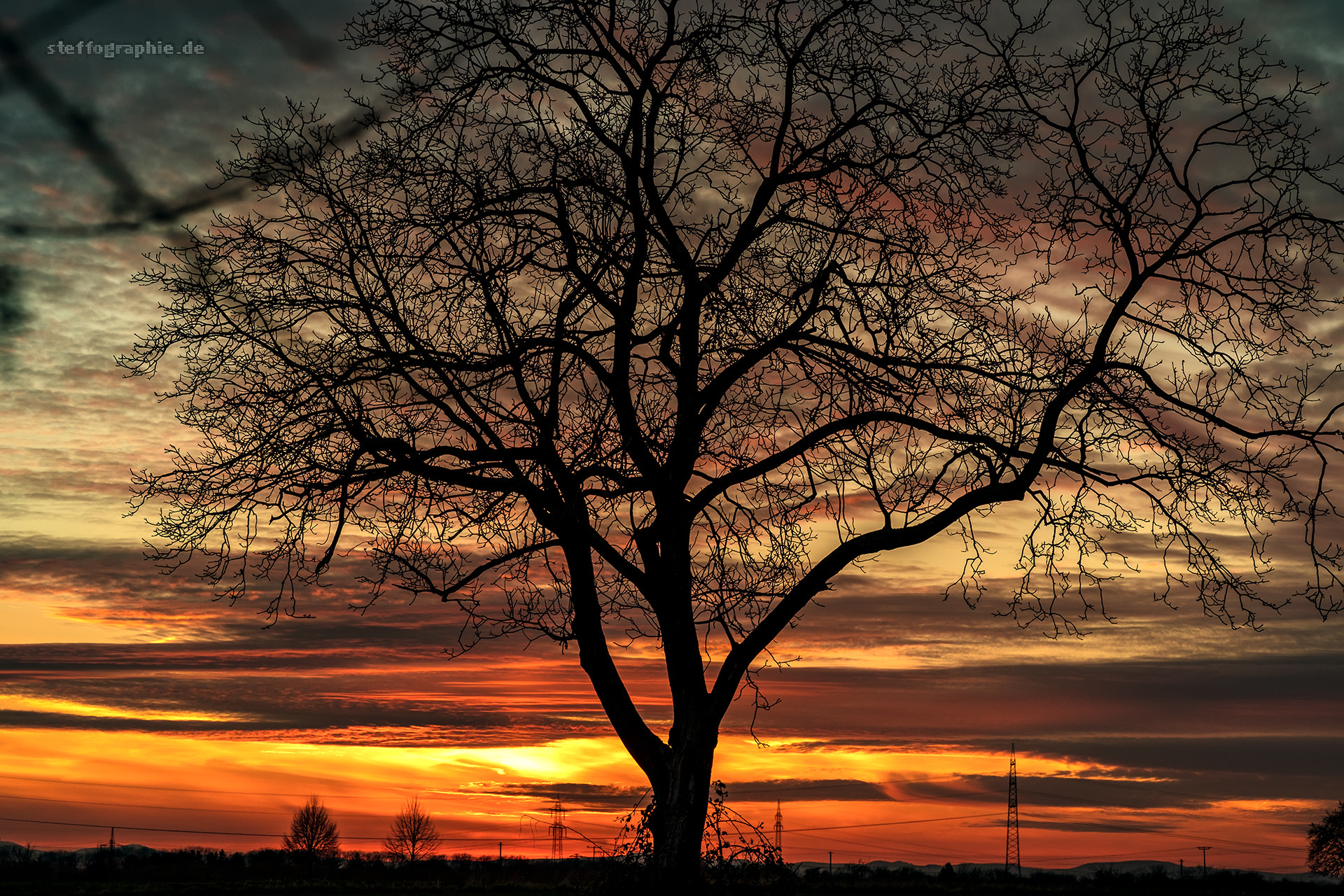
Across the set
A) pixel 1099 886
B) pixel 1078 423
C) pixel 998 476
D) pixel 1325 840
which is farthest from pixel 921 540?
pixel 1325 840

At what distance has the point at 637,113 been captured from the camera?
34.8 feet

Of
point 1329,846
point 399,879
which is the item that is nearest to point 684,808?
point 399,879

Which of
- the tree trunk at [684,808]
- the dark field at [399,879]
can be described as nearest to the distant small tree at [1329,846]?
the dark field at [399,879]

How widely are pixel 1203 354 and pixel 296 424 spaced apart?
30.7ft

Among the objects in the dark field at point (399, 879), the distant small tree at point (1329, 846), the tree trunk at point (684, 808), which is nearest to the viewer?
the tree trunk at point (684, 808)

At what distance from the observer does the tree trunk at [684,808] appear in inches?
407

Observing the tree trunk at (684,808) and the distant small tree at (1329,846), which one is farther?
the distant small tree at (1329,846)

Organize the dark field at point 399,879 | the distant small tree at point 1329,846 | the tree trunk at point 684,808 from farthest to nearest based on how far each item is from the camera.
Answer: the distant small tree at point 1329,846
the dark field at point 399,879
the tree trunk at point 684,808

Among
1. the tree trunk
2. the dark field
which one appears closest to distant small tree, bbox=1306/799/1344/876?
the dark field

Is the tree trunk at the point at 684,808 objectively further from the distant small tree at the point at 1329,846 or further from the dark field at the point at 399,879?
the distant small tree at the point at 1329,846

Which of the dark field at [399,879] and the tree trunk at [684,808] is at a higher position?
the tree trunk at [684,808]

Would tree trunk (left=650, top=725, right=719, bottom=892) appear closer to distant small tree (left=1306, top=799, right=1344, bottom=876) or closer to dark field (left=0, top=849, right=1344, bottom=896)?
dark field (left=0, top=849, right=1344, bottom=896)

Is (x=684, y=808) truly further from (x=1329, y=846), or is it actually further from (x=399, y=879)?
(x=1329, y=846)

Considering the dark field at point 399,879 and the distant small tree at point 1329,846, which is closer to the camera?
the dark field at point 399,879
